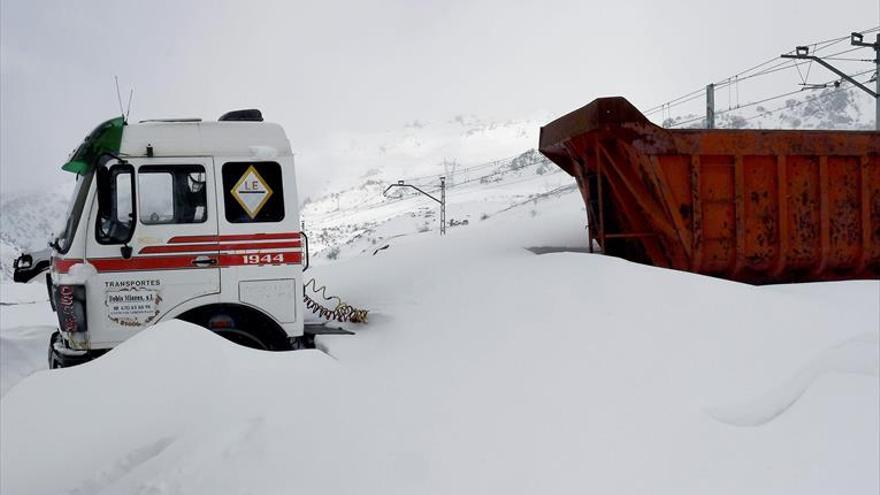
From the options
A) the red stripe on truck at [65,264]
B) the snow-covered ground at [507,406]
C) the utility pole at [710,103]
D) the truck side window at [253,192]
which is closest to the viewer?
the snow-covered ground at [507,406]

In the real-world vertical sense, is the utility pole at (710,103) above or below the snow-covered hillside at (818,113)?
below

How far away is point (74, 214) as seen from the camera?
214 inches

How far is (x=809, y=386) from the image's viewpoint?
4.29m

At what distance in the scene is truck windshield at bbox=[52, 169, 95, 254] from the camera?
5.34 meters

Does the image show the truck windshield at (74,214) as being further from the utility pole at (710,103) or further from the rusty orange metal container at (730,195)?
the utility pole at (710,103)

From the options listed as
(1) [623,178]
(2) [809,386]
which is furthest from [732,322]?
(1) [623,178]

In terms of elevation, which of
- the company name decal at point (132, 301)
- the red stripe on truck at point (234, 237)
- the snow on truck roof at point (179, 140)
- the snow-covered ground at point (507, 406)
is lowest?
the snow-covered ground at point (507, 406)

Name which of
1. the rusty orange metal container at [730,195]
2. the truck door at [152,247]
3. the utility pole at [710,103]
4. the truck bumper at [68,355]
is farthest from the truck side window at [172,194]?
the utility pole at [710,103]

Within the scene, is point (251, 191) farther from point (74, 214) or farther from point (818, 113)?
point (818, 113)

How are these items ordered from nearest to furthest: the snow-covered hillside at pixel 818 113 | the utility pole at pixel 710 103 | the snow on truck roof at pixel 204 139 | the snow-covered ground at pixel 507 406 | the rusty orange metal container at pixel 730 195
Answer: the snow-covered ground at pixel 507 406 < the snow on truck roof at pixel 204 139 < the rusty orange metal container at pixel 730 195 < the utility pole at pixel 710 103 < the snow-covered hillside at pixel 818 113

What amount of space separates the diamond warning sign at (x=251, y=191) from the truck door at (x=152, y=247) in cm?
23

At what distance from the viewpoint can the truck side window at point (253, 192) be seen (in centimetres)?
560

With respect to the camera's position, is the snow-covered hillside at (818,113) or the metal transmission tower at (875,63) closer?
the metal transmission tower at (875,63)

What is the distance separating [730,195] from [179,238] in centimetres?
611
